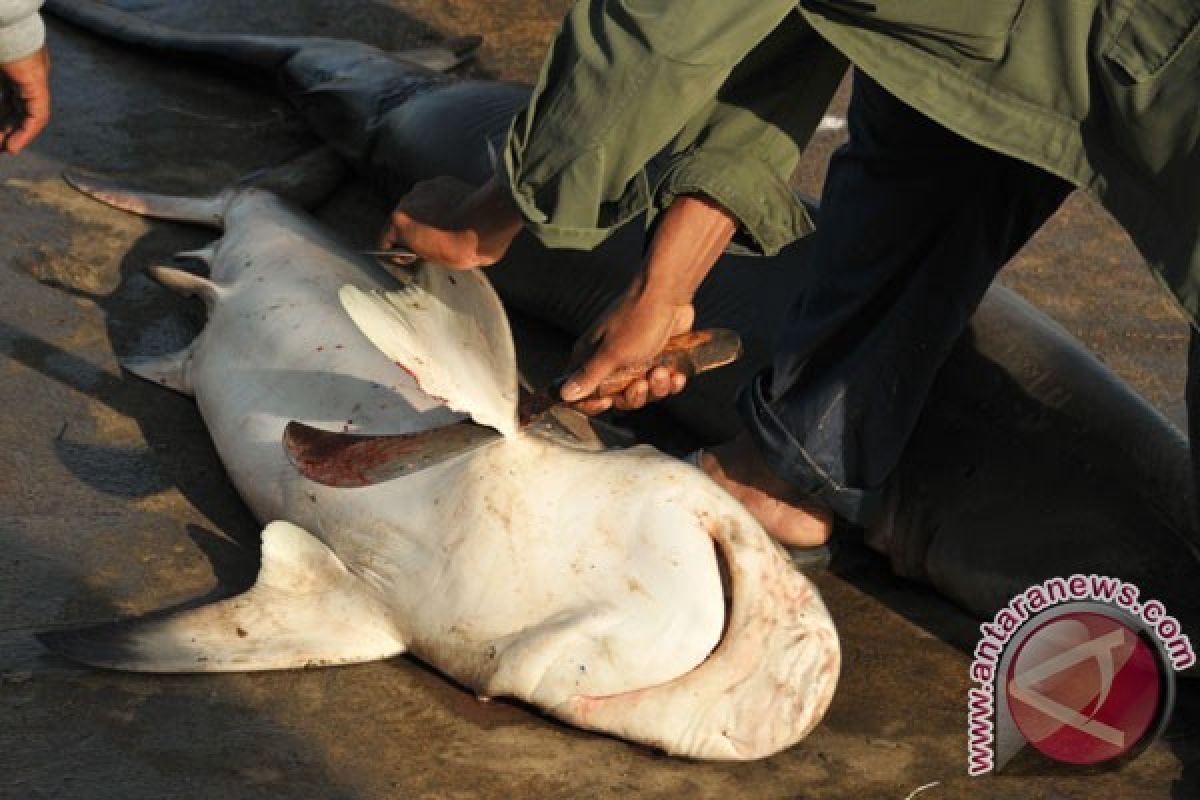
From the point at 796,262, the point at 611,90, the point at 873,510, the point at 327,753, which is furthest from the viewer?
the point at 796,262

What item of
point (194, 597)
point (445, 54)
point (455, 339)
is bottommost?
point (194, 597)

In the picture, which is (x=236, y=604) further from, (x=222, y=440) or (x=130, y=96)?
(x=130, y=96)

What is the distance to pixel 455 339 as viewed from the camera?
141 inches

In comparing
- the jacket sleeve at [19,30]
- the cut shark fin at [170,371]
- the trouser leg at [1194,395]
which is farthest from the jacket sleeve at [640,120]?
the cut shark fin at [170,371]

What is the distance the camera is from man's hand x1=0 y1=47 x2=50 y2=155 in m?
4.08

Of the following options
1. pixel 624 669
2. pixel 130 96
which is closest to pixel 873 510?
pixel 624 669

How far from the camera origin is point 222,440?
4.24m

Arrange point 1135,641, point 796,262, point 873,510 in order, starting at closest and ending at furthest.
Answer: point 1135,641 → point 873,510 → point 796,262

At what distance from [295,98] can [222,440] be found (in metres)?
2.42

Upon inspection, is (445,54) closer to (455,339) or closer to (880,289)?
(880,289)

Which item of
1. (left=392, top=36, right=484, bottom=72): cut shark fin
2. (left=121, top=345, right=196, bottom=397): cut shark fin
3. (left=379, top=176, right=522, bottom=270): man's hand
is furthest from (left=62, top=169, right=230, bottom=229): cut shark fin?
(left=379, top=176, right=522, bottom=270): man's hand

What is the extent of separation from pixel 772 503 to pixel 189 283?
1717 mm

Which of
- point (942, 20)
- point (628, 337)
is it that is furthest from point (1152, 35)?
point (628, 337)

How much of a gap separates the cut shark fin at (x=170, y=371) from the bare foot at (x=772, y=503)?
1401mm
